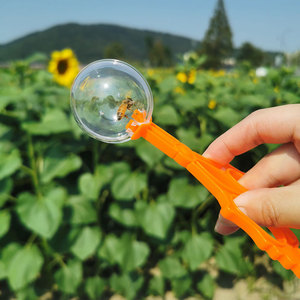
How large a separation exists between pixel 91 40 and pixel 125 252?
12469 cm

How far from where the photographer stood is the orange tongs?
57cm

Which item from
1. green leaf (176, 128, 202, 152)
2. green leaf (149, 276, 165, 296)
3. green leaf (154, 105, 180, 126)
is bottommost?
green leaf (149, 276, 165, 296)

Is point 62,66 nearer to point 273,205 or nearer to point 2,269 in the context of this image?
point 2,269

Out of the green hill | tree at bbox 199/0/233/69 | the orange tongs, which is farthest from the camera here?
the green hill

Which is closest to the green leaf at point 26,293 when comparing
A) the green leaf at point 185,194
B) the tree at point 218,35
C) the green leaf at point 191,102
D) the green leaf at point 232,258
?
the green leaf at point 185,194

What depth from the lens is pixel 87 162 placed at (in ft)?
6.06

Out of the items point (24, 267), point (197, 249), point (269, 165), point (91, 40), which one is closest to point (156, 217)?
point (197, 249)

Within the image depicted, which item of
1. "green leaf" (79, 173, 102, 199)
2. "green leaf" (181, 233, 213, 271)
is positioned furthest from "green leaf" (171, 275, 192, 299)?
"green leaf" (79, 173, 102, 199)

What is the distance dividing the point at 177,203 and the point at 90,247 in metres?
0.46

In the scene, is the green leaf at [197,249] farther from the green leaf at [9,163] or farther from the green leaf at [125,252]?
the green leaf at [9,163]

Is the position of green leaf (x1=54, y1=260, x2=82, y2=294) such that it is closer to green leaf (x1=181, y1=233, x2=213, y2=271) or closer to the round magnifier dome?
green leaf (x1=181, y1=233, x2=213, y2=271)

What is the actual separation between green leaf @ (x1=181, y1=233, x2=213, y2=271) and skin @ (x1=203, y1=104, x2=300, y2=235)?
3.36 feet

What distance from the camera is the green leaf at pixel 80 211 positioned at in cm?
164

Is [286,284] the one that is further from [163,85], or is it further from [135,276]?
[163,85]
